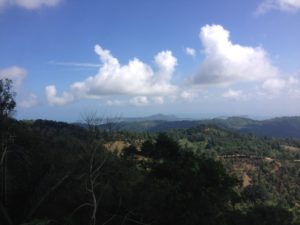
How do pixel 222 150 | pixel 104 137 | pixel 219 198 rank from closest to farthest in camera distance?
pixel 104 137 < pixel 219 198 < pixel 222 150

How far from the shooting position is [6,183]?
2100 cm

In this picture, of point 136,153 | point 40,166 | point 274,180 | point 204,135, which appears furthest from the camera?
point 204,135

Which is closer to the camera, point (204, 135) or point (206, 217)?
Result: point (206, 217)

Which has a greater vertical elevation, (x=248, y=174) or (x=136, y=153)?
(x=136, y=153)

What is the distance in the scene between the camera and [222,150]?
156m

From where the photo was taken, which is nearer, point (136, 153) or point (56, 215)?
point (56, 215)

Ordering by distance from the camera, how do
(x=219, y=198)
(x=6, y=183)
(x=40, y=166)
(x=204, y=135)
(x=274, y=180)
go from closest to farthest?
(x=6, y=183)
(x=40, y=166)
(x=219, y=198)
(x=274, y=180)
(x=204, y=135)

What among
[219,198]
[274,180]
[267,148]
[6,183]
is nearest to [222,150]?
[267,148]

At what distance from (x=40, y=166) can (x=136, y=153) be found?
1825 cm

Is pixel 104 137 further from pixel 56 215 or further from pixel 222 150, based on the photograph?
pixel 222 150

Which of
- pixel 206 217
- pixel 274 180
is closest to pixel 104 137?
pixel 206 217

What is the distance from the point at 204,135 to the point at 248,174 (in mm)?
61042

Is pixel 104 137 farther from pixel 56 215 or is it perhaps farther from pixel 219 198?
pixel 219 198

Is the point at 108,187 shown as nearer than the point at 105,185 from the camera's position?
No
